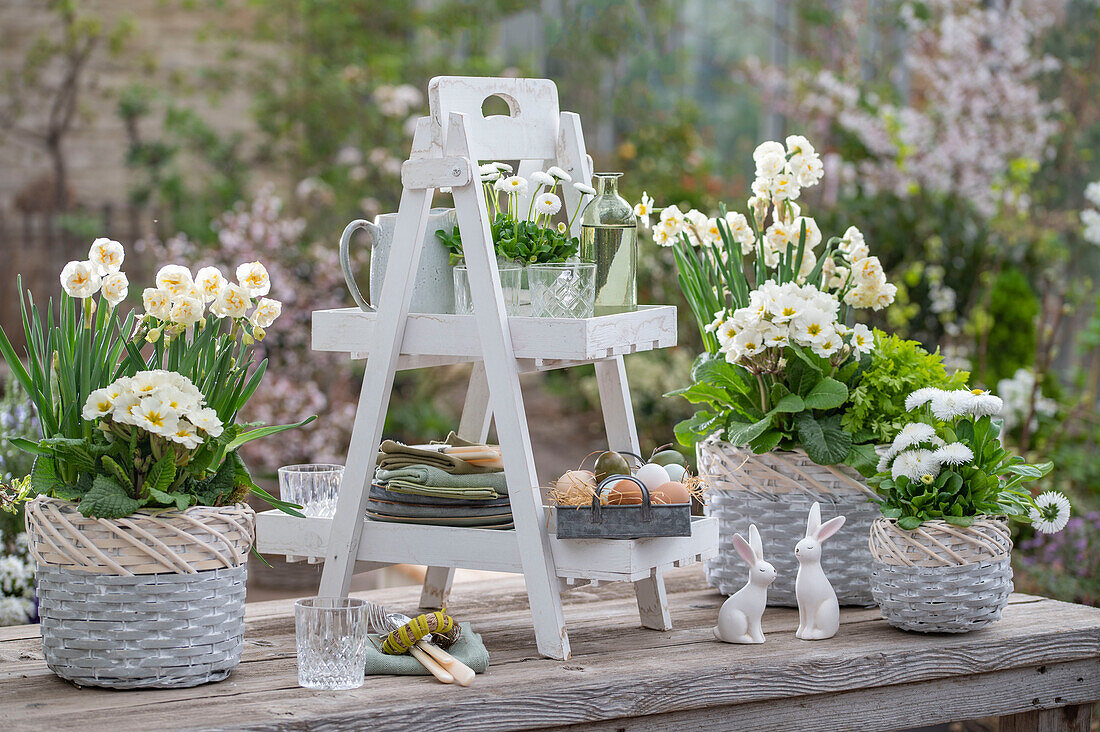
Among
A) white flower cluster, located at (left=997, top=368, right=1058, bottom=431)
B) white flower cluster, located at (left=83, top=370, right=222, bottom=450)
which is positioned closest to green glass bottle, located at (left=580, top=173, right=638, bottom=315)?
white flower cluster, located at (left=83, top=370, right=222, bottom=450)

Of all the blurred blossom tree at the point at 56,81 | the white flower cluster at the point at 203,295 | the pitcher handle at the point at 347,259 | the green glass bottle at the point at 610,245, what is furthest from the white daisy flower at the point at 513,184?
the blurred blossom tree at the point at 56,81

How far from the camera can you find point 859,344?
195cm

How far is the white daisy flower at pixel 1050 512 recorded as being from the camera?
1.86m

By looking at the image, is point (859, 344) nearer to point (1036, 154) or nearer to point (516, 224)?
point (516, 224)

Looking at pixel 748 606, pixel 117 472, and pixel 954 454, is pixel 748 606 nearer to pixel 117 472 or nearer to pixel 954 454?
pixel 954 454

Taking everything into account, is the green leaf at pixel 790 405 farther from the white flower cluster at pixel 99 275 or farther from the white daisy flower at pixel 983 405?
the white flower cluster at pixel 99 275

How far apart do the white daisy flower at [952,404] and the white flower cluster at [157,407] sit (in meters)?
1.05

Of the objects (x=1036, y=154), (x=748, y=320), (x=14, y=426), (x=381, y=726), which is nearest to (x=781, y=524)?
(x=748, y=320)

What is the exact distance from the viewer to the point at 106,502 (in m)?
1.54

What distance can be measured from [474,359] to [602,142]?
6129mm

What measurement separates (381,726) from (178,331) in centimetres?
60

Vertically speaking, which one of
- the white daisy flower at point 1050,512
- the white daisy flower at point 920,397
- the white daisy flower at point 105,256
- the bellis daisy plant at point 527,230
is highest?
the bellis daisy plant at point 527,230

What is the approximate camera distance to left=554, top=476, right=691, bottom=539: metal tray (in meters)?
1.65

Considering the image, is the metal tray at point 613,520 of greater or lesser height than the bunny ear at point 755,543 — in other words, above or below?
above
